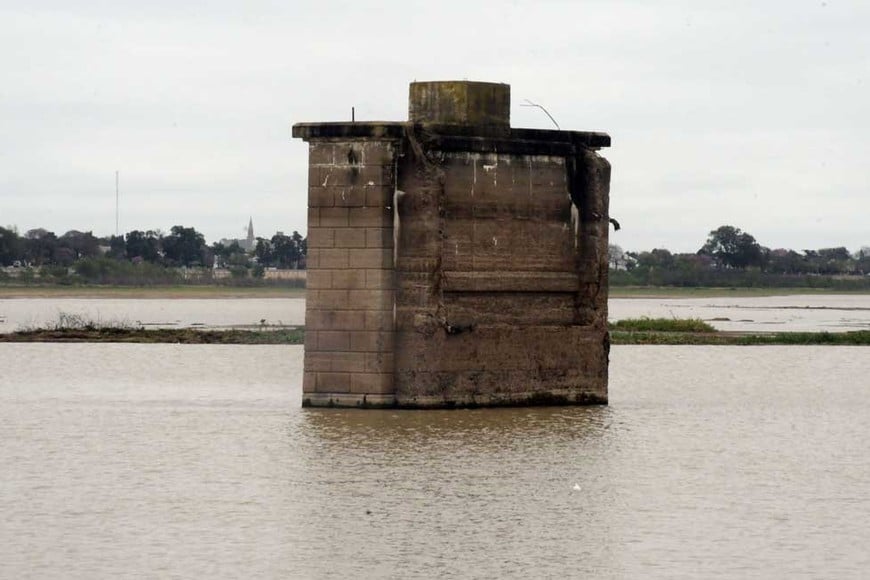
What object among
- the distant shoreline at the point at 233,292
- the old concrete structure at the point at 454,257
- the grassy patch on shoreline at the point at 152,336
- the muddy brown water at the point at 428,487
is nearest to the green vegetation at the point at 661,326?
the grassy patch on shoreline at the point at 152,336

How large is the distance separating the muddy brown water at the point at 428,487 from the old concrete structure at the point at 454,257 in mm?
648

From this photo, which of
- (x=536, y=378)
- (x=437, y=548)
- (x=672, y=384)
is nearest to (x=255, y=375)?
(x=672, y=384)

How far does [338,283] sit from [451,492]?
705 centimetres

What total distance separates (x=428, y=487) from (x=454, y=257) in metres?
7.04

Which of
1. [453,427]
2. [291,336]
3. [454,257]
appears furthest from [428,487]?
[291,336]

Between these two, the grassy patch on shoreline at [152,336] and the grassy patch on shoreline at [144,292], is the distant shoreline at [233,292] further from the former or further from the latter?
the grassy patch on shoreline at [152,336]

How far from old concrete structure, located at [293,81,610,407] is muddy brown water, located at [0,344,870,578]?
65 cm

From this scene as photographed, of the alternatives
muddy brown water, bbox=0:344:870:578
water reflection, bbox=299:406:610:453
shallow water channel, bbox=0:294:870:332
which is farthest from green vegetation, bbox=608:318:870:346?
water reflection, bbox=299:406:610:453

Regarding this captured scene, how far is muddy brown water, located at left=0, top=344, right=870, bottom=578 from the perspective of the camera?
55.1 ft

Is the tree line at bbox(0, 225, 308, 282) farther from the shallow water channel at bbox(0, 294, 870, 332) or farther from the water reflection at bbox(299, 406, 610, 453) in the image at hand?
the water reflection at bbox(299, 406, 610, 453)

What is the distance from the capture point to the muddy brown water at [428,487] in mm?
16781

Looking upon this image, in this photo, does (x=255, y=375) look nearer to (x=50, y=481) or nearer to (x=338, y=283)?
(x=338, y=283)

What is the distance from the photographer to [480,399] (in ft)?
91.1

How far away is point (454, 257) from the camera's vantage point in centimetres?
2742
